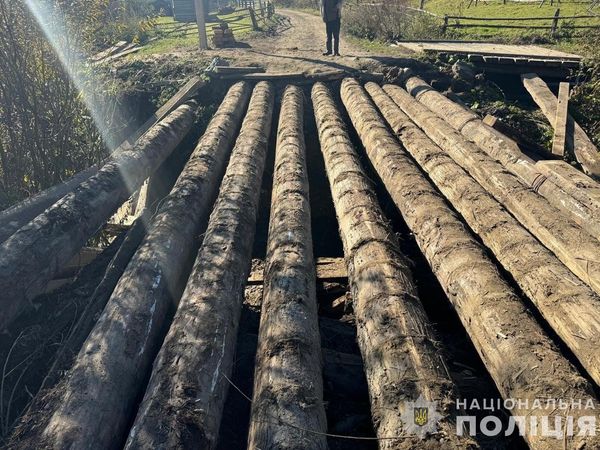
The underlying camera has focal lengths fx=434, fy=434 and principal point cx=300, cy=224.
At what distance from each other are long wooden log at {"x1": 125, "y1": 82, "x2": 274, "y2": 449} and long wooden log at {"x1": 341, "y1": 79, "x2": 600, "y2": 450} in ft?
5.71

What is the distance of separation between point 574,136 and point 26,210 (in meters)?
8.40

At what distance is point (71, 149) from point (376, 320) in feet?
21.7

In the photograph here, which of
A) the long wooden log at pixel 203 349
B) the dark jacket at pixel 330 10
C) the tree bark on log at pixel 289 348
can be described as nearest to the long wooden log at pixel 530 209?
the tree bark on log at pixel 289 348

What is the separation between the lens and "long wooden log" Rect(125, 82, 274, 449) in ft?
7.97

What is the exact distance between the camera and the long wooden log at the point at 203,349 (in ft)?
7.97

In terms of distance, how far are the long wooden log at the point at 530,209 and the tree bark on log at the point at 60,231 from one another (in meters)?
4.60

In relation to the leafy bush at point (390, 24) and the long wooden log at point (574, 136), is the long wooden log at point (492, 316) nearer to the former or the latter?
the long wooden log at point (574, 136)

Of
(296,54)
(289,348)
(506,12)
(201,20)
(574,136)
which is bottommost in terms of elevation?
(574,136)

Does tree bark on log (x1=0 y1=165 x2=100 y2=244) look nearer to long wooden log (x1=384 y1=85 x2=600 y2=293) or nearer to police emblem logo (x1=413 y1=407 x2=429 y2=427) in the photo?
police emblem logo (x1=413 y1=407 x2=429 y2=427)

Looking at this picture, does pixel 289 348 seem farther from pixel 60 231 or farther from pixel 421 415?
pixel 60 231

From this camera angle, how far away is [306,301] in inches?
132

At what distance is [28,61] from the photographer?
6531mm

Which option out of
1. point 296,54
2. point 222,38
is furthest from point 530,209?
point 222,38

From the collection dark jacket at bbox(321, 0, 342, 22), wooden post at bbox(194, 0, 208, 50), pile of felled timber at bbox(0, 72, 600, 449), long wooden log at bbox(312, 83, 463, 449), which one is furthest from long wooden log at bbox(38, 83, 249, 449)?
wooden post at bbox(194, 0, 208, 50)
